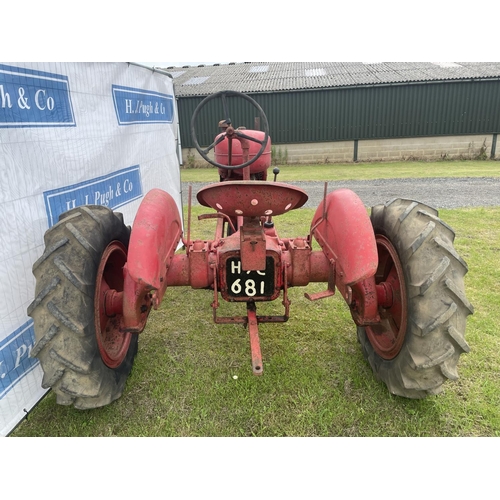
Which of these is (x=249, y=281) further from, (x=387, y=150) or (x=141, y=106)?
(x=387, y=150)

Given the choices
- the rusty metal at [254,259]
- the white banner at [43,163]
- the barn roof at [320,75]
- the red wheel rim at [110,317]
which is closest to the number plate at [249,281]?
the rusty metal at [254,259]

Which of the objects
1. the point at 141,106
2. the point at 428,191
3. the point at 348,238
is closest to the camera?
the point at 348,238

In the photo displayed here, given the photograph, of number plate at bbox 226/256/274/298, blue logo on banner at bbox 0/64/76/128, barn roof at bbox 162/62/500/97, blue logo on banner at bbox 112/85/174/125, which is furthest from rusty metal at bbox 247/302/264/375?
barn roof at bbox 162/62/500/97

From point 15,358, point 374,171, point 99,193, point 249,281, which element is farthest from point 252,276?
point 374,171

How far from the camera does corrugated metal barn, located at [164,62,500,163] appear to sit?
570 inches

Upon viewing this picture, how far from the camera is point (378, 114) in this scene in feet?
48.5

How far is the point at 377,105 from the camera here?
14.7 metres

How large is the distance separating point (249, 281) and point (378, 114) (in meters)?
14.4

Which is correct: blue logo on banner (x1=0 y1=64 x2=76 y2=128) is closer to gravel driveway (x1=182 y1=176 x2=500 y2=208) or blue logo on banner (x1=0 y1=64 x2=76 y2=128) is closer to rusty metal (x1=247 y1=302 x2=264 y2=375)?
rusty metal (x1=247 y1=302 x2=264 y2=375)

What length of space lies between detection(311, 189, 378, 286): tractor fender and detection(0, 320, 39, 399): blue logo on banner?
1.97m

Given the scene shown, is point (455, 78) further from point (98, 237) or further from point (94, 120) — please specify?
point (98, 237)

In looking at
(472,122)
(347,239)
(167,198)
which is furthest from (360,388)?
(472,122)

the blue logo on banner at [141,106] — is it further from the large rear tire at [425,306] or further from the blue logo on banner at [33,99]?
the large rear tire at [425,306]

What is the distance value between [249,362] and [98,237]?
4.35 ft
